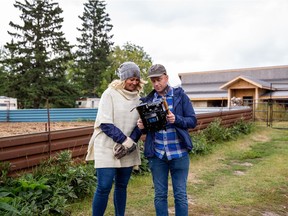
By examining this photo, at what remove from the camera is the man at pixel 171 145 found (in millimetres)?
2717

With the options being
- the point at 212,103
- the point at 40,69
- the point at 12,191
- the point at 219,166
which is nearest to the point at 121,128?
the point at 12,191

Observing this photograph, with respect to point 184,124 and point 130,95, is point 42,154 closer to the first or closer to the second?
point 130,95

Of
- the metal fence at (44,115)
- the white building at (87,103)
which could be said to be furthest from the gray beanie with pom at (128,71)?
the white building at (87,103)

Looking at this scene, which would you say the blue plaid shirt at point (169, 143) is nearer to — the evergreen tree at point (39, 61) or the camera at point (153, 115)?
the camera at point (153, 115)

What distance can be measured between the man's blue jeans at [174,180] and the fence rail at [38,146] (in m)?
1.71

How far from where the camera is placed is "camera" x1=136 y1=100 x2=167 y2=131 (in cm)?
258

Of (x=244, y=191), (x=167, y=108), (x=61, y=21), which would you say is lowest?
(x=244, y=191)

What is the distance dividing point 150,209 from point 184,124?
5.06 feet

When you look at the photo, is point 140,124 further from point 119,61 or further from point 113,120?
point 119,61

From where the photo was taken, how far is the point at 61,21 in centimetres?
3316

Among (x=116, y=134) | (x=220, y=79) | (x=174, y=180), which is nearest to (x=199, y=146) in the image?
(x=174, y=180)

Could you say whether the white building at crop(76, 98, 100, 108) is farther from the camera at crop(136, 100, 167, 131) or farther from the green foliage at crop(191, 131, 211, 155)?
the camera at crop(136, 100, 167, 131)

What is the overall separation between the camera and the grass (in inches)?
55.8

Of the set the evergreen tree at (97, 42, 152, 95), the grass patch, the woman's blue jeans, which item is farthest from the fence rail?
the evergreen tree at (97, 42, 152, 95)
